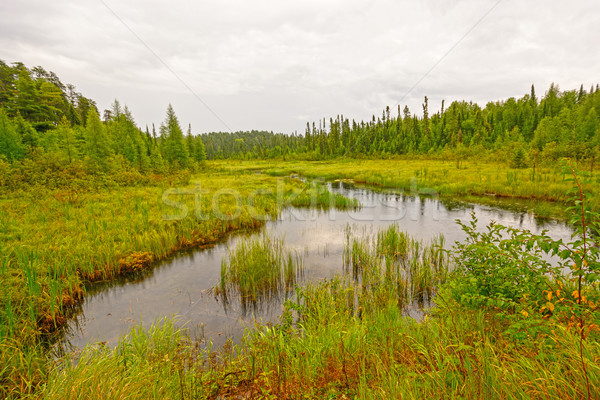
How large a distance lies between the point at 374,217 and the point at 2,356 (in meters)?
16.0

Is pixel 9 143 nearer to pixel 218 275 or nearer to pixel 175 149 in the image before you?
pixel 175 149

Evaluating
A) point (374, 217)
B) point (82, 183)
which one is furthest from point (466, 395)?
point (82, 183)

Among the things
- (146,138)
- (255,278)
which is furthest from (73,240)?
(146,138)

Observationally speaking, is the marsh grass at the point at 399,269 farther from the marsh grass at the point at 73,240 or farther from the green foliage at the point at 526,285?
the marsh grass at the point at 73,240

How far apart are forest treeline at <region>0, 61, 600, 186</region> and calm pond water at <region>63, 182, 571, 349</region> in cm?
752

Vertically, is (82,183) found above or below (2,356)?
above

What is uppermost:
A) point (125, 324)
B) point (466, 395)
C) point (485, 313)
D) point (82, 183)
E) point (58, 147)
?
point (58, 147)

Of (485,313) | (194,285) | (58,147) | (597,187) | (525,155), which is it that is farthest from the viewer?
(525,155)

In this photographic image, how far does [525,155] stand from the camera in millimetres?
30172

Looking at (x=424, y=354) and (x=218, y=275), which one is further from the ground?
(x=424, y=354)

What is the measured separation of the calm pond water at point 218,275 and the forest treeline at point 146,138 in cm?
752

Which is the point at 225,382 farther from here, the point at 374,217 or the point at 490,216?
the point at 490,216

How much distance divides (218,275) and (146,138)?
204 feet

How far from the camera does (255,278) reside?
329 inches
